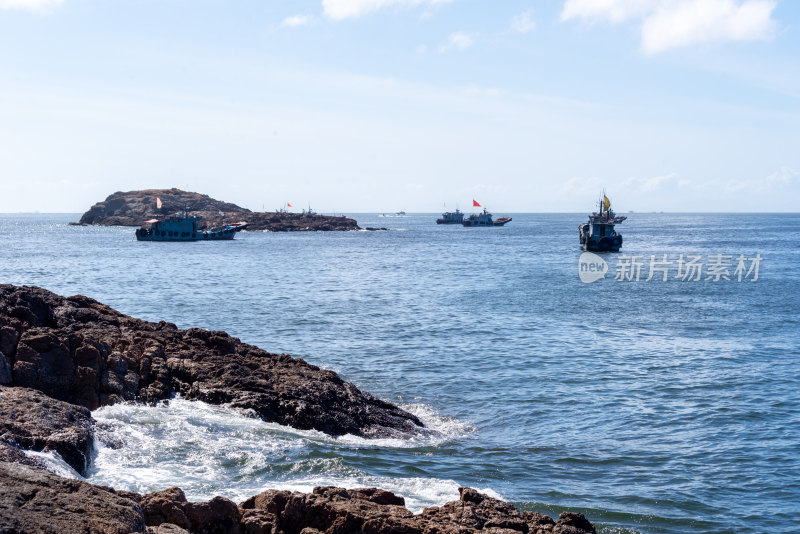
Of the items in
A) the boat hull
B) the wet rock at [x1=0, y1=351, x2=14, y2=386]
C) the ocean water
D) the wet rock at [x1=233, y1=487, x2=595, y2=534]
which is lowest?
the ocean water

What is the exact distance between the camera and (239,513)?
28.7 feet

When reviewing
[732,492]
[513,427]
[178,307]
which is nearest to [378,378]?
[513,427]

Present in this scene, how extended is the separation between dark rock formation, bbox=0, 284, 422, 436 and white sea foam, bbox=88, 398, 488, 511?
46 centimetres

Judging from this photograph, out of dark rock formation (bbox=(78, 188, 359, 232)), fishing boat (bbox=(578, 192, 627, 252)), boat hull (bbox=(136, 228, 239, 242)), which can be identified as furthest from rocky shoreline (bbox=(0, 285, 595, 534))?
dark rock formation (bbox=(78, 188, 359, 232))

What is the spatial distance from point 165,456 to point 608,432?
10.2 m

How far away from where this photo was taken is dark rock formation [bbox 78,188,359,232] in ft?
543

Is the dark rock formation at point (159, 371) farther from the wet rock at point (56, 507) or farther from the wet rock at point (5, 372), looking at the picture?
the wet rock at point (56, 507)

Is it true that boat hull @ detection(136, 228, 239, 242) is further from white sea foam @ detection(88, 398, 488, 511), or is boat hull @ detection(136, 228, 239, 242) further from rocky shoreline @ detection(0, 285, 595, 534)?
white sea foam @ detection(88, 398, 488, 511)

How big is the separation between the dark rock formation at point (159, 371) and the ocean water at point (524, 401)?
659 mm

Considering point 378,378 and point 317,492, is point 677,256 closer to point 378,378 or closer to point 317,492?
point 378,378

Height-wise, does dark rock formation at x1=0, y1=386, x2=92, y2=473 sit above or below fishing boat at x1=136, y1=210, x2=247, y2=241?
below

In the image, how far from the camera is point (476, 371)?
2333cm

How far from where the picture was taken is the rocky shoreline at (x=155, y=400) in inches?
291

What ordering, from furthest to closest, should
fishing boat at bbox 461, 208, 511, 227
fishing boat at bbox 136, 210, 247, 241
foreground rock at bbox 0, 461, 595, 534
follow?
fishing boat at bbox 461, 208, 511, 227 < fishing boat at bbox 136, 210, 247, 241 < foreground rock at bbox 0, 461, 595, 534
